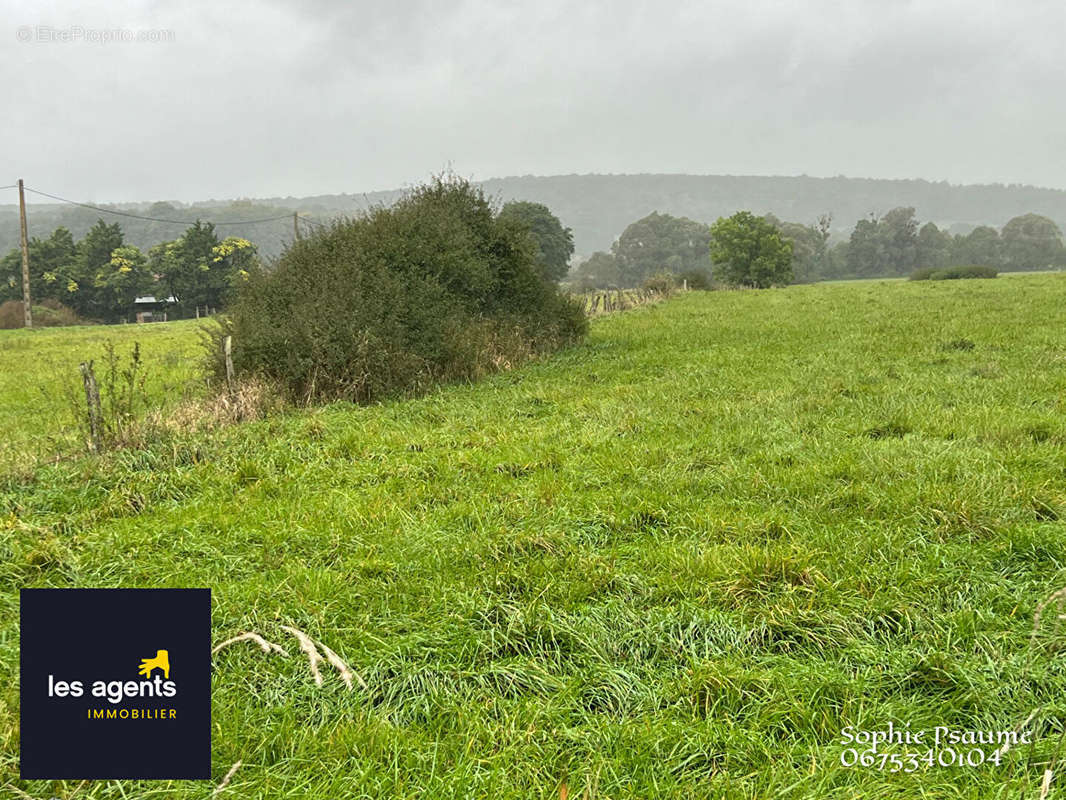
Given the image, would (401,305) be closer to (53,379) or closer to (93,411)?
(93,411)

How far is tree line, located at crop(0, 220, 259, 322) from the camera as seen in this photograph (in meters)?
57.7

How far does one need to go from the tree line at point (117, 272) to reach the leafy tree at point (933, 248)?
112621mm

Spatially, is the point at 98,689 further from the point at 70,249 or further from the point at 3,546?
the point at 70,249

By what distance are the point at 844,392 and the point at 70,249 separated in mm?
74400

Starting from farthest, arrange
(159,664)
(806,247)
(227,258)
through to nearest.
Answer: (806,247), (227,258), (159,664)

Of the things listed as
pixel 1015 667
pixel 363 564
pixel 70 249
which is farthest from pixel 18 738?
→ pixel 70 249

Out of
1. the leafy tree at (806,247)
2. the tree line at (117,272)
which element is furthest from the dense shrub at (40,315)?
the leafy tree at (806,247)

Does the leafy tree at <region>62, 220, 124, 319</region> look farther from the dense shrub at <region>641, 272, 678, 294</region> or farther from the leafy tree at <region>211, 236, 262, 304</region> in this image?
the dense shrub at <region>641, 272, 678, 294</region>

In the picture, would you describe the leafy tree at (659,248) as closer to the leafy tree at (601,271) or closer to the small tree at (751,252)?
the leafy tree at (601,271)

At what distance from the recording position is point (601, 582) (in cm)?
411

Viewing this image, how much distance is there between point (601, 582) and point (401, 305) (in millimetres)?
8884

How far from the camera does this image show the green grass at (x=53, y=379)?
28.8 ft

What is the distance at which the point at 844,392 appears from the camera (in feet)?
31.1

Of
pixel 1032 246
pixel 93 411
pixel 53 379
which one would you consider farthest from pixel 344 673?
pixel 1032 246
